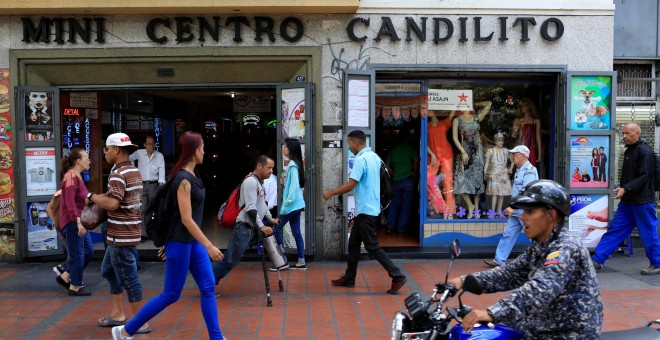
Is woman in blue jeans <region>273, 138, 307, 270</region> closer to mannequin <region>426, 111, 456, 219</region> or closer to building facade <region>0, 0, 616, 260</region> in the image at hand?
building facade <region>0, 0, 616, 260</region>

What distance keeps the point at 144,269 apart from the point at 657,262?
22.8 feet

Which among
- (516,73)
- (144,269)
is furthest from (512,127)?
(144,269)

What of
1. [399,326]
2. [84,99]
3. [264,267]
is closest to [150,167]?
[84,99]

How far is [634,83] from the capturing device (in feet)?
31.3

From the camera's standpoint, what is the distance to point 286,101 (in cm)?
840

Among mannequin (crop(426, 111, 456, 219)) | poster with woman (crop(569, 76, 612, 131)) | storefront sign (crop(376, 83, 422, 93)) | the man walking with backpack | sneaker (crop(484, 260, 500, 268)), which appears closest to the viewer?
the man walking with backpack

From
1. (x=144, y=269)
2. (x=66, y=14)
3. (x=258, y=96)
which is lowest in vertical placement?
(x=144, y=269)

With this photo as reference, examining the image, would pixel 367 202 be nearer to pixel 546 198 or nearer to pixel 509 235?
pixel 509 235

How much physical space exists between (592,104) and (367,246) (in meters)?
4.33

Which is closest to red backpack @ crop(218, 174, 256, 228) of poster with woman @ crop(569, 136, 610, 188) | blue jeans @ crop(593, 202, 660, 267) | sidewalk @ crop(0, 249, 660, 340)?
sidewalk @ crop(0, 249, 660, 340)

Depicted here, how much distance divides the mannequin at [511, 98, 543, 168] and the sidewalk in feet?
7.00

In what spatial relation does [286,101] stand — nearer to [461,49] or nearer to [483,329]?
[461,49]

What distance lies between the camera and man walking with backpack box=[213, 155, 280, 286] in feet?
Result: 20.9

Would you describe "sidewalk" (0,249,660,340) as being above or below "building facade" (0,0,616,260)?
below
